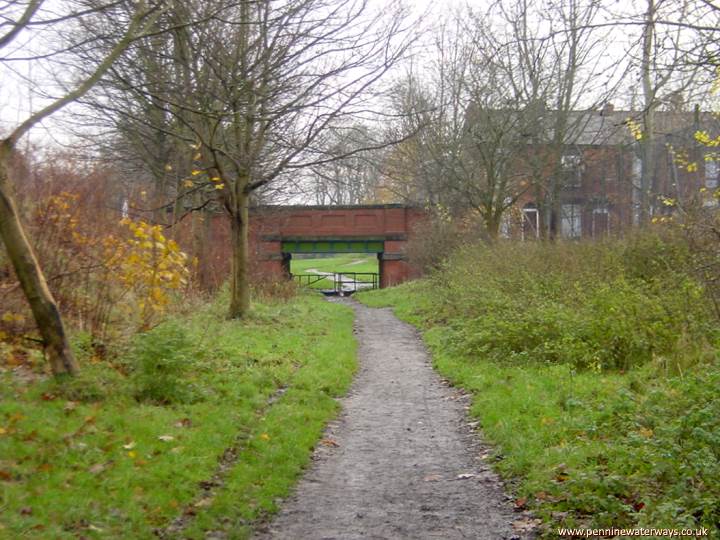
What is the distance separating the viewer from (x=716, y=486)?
18.5 feet

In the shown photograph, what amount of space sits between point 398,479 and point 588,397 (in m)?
3.07

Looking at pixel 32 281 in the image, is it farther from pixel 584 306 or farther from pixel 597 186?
pixel 597 186

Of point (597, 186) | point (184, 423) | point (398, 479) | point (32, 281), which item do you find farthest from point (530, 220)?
point (32, 281)

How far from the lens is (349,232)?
44.7 meters

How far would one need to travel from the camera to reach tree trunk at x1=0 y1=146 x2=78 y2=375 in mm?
8000

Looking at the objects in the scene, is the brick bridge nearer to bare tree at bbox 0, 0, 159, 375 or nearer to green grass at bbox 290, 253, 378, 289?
green grass at bbox 290, 253, 378, 289

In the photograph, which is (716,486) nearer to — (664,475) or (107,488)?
(664,475)

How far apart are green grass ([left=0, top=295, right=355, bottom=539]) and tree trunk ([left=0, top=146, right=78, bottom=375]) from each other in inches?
11.8

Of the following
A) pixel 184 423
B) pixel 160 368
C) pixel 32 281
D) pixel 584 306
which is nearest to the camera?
pixel 32 281

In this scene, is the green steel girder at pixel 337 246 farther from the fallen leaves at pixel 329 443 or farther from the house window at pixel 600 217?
the fallen leaves at pixel 329 443

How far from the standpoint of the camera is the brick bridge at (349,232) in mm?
43969

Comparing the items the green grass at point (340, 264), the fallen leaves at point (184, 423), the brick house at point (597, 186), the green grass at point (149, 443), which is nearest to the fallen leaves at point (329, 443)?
the green grass at point (149, 443)

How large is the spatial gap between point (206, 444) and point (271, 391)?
10.4ft

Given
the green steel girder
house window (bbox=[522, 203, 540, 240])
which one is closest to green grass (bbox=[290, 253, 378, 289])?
the green steel girder
